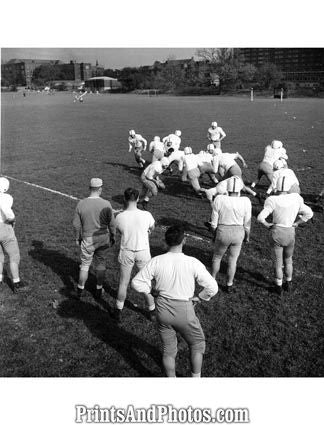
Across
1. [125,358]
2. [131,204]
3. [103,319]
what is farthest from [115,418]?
[131,204]

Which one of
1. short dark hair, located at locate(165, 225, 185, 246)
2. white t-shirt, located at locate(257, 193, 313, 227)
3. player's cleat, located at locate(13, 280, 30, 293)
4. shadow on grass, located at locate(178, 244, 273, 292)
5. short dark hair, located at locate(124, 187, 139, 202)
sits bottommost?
A: player's cleat, located at locate(13, 280, 30, 293)

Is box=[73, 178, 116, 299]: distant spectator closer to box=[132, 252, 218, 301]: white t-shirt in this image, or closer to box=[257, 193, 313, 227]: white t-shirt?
box=[132, 252, 218, 301]: white t-shirt

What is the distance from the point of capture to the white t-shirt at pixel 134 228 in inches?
263

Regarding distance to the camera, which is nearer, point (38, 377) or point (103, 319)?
point (38, 377)

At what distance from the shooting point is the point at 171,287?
16.2 ft

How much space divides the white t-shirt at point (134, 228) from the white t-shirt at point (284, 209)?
2.14 m

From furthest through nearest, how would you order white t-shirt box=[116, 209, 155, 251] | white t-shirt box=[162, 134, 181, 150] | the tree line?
the tree line < white t-shirt box=[162, 134, 181, 150] < white t-shirt box=[116, 209, 155, 251]

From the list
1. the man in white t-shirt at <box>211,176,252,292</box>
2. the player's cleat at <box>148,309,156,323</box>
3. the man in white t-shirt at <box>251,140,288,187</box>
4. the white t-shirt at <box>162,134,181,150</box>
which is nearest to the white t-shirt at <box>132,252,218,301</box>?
the player's cleat at <box>148,309,156,323</box>

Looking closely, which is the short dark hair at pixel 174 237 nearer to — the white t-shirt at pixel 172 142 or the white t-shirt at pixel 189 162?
the white t-shirt at pixel 189 162

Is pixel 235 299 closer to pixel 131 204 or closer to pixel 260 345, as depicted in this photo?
pixel 260 345

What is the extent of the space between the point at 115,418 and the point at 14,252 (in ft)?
12.9

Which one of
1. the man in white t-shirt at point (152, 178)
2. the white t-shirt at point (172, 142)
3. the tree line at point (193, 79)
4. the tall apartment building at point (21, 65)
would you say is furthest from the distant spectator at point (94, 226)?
the tree line at point (193, 79)

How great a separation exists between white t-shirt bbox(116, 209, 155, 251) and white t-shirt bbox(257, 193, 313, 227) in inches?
84.3

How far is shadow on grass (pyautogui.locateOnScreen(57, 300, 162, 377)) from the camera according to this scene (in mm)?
6160
